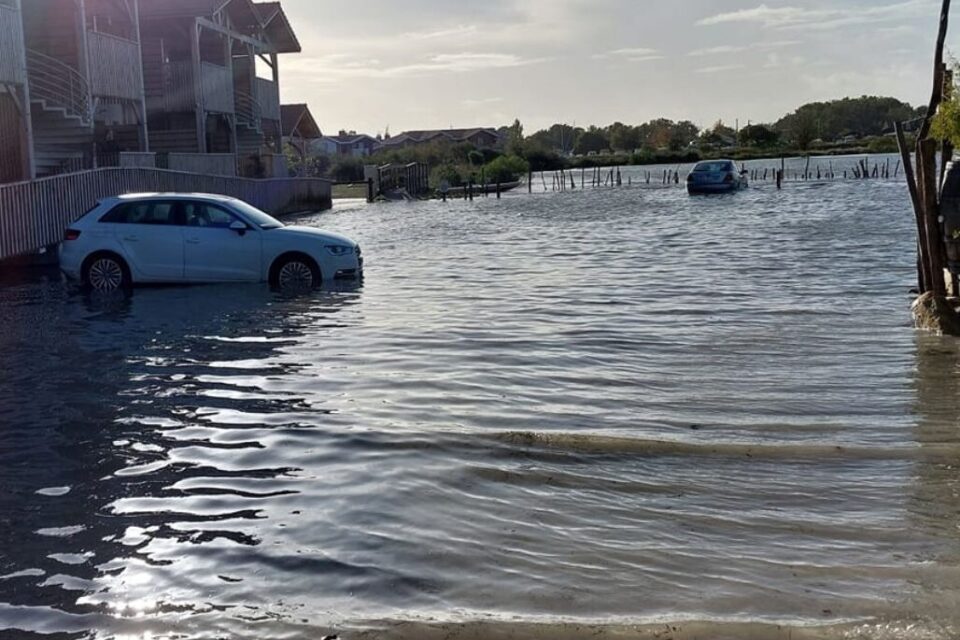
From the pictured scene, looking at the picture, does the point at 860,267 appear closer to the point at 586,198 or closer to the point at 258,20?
the point at 258,20

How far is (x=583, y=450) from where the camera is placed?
794 centimetres

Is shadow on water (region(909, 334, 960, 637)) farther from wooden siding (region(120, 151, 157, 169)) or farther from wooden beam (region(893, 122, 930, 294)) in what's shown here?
wooden siding (region(120, 151, 157, 169))

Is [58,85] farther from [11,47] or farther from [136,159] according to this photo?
[11,47]

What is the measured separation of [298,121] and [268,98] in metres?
8.58

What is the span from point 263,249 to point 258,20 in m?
32.6

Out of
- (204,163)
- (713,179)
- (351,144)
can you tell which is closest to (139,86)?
(204,163)

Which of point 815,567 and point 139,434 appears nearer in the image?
point 815,567

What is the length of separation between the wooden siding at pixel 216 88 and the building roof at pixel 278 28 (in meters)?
6.38

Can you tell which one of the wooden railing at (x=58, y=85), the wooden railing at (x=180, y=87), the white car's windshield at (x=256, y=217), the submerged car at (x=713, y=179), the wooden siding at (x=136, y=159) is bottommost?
the white car's windshield at (x=256, y=217)

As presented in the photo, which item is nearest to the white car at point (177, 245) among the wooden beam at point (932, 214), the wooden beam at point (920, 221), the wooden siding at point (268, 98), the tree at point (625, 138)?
the wooden beam at point (920, 221)

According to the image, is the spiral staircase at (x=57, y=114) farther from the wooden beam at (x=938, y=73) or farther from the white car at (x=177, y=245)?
the wooden beam at (x=938, y=73)

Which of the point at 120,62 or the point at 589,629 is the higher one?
the point at 120,62

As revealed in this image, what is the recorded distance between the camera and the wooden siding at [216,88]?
4009cm

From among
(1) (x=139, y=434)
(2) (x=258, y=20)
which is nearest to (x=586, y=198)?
(2) (x=258, y=20)
